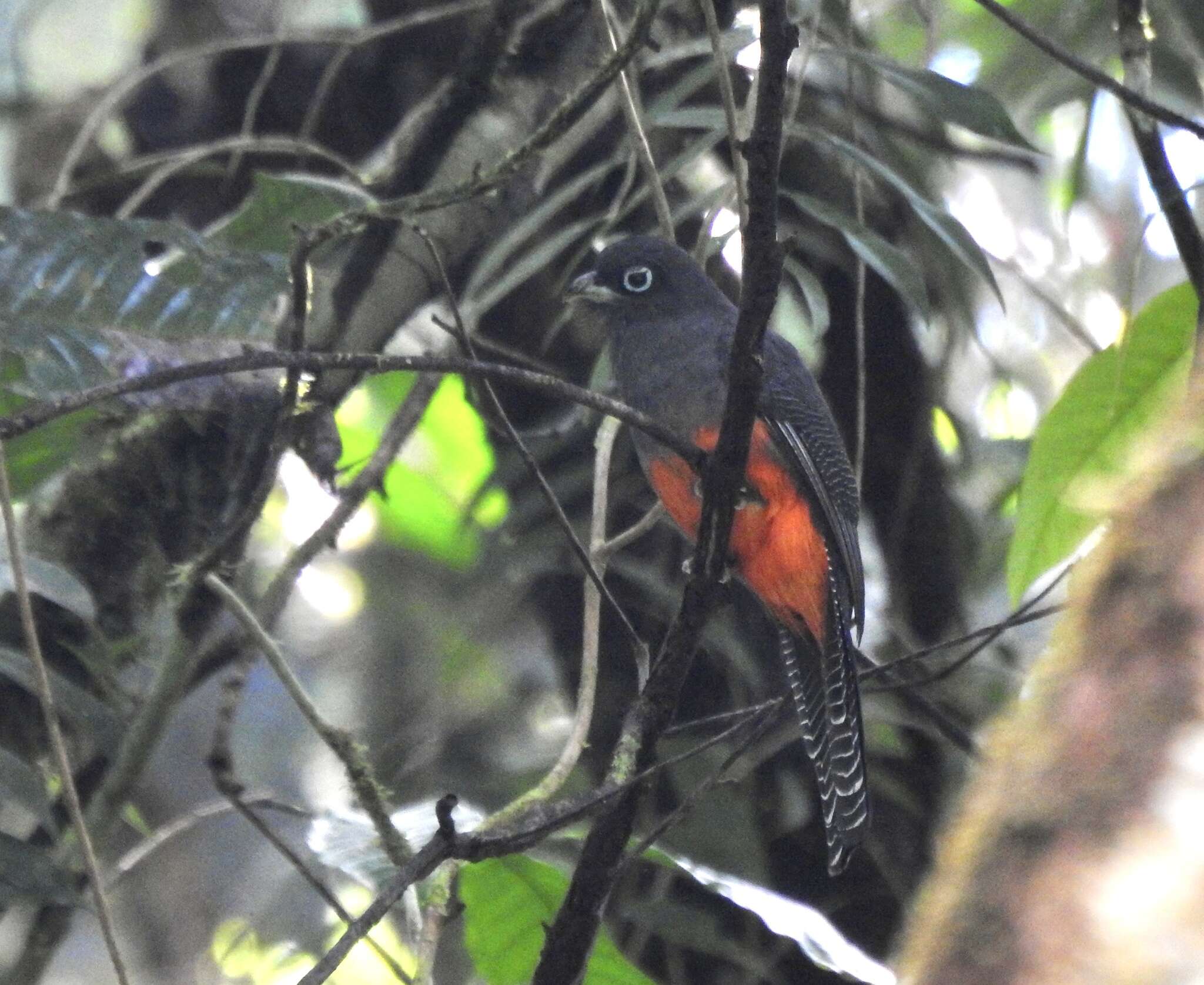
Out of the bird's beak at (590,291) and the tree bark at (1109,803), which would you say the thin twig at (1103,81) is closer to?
the bird's beak at (590,291)

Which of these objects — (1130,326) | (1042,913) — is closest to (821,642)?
(1130,326)

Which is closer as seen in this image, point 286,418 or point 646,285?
point 286,418

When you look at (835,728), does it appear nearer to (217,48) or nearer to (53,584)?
(53,584)

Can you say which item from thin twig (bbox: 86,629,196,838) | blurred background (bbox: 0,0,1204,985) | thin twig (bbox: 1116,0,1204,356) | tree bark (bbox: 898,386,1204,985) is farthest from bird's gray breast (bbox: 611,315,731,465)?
tree bark (bbox: 898,386,1204,985)

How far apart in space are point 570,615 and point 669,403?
1.17 metres

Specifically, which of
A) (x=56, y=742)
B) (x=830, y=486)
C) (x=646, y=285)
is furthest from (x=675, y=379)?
(x=56, y=742)

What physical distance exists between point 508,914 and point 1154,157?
1.88 m

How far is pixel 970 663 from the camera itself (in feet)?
13.3

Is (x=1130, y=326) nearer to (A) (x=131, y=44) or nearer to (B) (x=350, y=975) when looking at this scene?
(B) (x=350, y=975)

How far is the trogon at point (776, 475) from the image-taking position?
3.25 m

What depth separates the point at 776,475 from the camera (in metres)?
3.38

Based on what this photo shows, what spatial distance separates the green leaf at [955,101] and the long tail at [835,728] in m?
1.09

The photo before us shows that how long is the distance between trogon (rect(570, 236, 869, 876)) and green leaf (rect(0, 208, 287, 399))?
913 mm

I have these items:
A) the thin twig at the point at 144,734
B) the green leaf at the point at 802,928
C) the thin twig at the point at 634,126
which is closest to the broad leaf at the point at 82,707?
the thin twig at the point at 144,734
